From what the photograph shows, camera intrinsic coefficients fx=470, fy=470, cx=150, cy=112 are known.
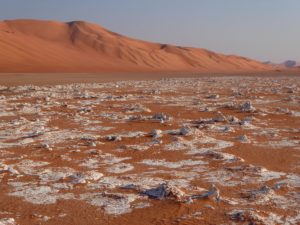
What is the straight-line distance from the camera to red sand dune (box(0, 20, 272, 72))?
58.1 m

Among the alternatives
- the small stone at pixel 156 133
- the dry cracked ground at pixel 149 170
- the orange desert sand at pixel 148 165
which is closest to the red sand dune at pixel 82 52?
the orange desert sand at pixel 148 165

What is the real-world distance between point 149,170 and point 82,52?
72377mm

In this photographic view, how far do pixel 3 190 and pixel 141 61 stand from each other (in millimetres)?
79361

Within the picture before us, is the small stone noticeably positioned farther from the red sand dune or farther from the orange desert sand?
the red sand dune

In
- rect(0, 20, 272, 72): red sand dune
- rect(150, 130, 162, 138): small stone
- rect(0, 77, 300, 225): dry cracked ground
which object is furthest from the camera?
rect(0, 20, 272, 72): red sand dune

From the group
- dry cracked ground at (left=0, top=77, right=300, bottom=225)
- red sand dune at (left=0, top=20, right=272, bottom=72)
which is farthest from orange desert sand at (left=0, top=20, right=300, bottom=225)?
red sand dune at (left=0, top=20, right=272, bottom=72)

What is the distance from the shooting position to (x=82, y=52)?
77.6 meters

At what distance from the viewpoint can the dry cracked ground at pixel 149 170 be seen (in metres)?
5.12

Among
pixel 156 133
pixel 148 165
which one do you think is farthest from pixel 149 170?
pixel 156 133

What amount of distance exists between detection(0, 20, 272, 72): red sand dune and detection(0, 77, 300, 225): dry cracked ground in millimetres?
39295

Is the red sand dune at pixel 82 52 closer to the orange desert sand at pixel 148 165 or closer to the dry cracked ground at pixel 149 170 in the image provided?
the orange desert sand at pixel 148 165

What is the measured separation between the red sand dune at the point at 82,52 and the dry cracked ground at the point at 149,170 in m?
39.3

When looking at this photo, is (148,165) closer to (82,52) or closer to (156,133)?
(156,133)

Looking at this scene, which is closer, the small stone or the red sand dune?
the small stone
